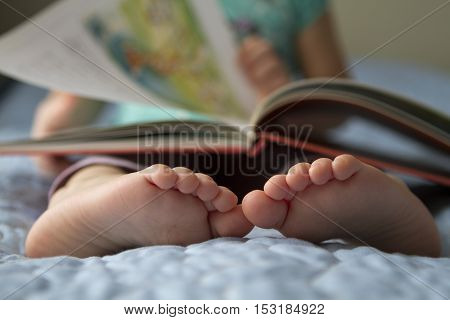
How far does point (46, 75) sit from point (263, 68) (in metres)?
0.36

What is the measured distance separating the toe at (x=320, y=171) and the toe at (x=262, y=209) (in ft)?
0.08

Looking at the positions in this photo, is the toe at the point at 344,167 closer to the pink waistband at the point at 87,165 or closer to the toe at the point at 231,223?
the toe at the point at 231,223

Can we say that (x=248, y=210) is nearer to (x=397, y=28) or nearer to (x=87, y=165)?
(x=87, y=165)

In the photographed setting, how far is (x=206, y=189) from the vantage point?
30 centimetres

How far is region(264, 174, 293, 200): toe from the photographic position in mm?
294

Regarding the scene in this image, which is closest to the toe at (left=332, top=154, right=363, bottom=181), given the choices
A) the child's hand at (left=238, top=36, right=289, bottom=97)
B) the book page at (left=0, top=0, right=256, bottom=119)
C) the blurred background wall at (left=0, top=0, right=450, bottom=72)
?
the book page at (left=0, top=0, right=256, bottom=119)

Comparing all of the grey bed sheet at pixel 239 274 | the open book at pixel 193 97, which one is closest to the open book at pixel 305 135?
the open book at pixel 193 97
